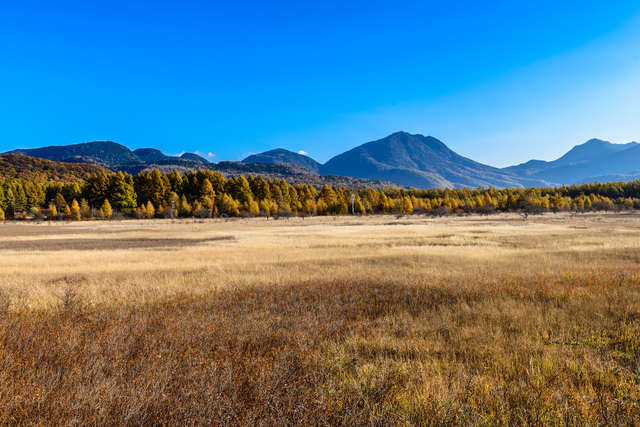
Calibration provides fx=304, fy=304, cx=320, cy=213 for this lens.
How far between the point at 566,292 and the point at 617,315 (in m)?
1.91

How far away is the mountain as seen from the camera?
513 ft

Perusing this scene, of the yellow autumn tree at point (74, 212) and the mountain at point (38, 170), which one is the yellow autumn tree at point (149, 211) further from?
the mountain at point (38, 170)

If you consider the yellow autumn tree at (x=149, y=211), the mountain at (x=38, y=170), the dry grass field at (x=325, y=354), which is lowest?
the dry grass field at (x=325, y=354)

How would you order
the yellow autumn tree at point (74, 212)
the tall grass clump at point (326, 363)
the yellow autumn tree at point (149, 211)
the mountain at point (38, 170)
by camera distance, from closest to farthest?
the tall grass clump at point (326, 363) → the yellow autumn tree at point (74, 212) → the yellow autumn tree at point (149, 211) → the mountain at point (38, 170)

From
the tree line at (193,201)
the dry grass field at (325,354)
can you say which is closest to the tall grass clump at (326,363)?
the dry grass field at (325,354)

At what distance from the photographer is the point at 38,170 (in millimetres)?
170125

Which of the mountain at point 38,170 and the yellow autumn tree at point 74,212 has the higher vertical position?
the mountain at point 38,170

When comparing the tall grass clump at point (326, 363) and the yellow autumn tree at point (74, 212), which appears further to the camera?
the yellow autumn tree at point (74, 212)

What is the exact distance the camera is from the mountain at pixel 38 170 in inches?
6156

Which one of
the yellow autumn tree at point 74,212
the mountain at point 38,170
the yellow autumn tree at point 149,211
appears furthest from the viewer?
the mountain at point 38,170

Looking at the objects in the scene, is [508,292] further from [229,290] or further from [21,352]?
[21,352]

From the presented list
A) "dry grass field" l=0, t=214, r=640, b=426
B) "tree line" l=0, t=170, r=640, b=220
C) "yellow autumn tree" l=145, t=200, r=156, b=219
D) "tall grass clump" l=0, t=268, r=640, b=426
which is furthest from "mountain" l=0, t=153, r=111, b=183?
"tall grass clump" l=0, t=268, r=640, b=426

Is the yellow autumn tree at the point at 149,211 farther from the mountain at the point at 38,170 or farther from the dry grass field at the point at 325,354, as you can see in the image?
the mountain at the point at 38,170

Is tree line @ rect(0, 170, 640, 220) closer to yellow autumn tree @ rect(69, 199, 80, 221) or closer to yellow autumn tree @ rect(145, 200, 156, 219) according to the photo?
yellow autumn tree @ rect(69, 199, 80, 221)
